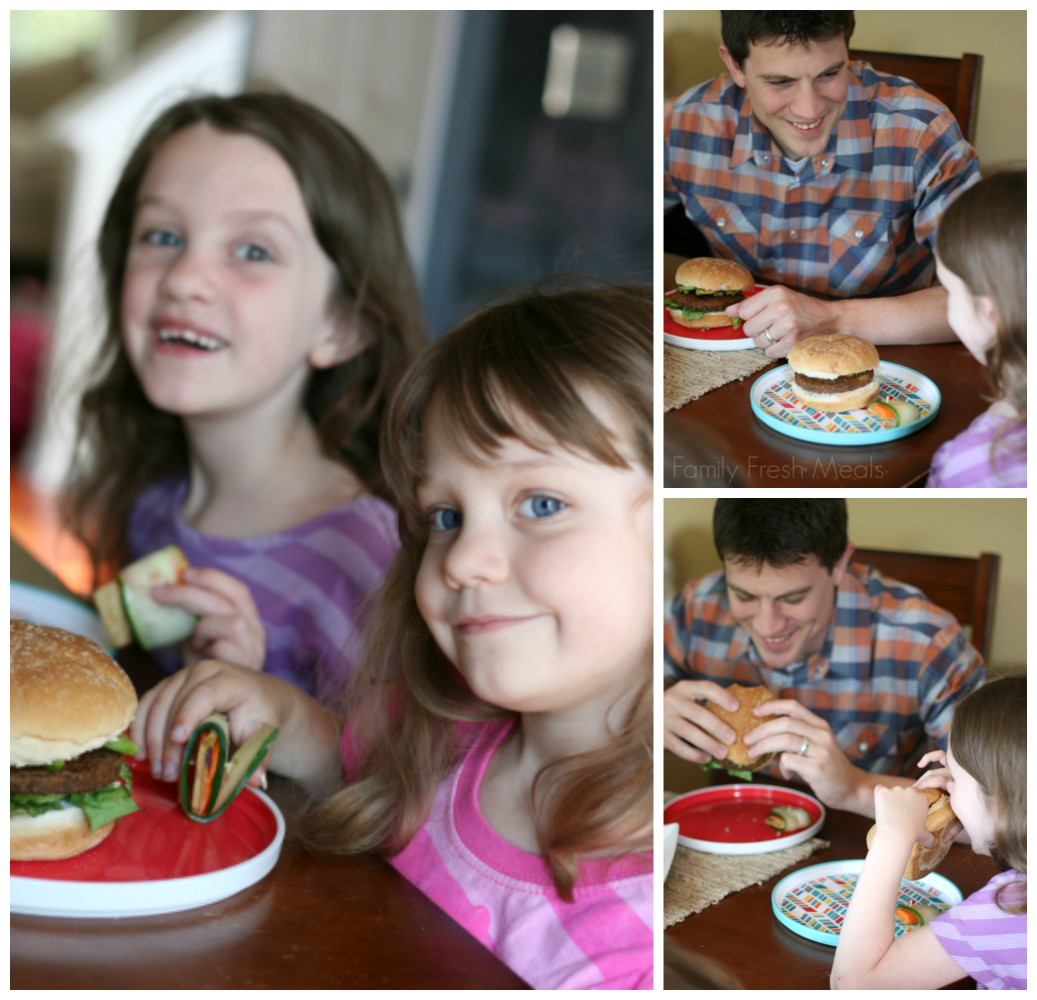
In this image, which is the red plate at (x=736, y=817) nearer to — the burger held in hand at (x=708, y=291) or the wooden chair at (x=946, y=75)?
the burger held in hand at (x=708, y=291)

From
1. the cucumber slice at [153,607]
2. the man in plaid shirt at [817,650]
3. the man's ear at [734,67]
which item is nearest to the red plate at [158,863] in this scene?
the cucumber slice at [153,607]

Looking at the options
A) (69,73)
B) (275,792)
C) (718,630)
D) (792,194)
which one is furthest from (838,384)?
(69,73)

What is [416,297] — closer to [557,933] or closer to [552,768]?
[552,768]

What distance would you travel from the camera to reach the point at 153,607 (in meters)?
1.48

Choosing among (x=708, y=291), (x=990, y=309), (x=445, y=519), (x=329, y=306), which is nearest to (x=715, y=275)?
(x=708, y=291)

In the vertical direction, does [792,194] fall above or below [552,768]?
above

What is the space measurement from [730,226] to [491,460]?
1.26 feet

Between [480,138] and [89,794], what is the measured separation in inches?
120

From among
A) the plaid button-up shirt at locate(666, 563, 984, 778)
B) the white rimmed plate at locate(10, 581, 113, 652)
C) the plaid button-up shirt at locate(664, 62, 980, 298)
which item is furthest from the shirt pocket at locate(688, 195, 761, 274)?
the white rimmed plate at locate(10, 581, 113, 652)

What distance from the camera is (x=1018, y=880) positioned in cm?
104

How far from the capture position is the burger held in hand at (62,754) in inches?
42.5

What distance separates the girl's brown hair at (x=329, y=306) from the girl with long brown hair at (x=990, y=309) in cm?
87

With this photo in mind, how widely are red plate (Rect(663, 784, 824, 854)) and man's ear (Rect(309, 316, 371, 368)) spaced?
897 millimetres

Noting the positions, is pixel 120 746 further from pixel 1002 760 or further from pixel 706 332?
Answer: pixel 1002 760
